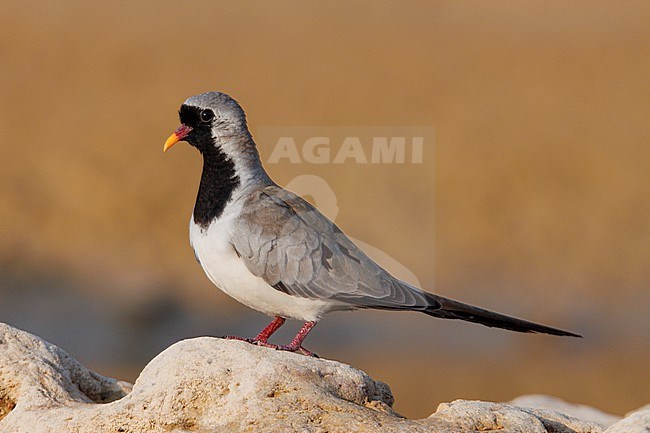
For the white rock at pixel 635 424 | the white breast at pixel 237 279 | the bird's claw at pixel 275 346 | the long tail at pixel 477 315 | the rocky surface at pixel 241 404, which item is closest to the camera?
the white rock at pixel 635 424

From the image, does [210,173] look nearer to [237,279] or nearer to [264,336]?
[237,279]

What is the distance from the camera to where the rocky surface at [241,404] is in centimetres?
507

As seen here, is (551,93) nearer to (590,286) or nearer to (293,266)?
(590,286)

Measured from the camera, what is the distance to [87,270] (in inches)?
606

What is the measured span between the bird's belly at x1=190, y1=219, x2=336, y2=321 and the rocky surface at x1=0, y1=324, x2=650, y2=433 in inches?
23.9

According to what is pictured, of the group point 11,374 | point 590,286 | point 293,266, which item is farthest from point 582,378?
point 11,374

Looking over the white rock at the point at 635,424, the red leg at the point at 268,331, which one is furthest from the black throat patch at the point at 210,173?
the white rock at the point at 635,424

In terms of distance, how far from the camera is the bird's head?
6.36m

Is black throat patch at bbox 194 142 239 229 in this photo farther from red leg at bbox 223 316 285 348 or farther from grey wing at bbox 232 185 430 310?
red leg at bbox 223 316 285 348

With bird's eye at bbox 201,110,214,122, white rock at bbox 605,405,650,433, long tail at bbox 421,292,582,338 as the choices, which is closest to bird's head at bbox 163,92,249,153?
bird's eye at bbox 201,110,214,122

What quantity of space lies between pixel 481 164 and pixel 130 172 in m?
4.96

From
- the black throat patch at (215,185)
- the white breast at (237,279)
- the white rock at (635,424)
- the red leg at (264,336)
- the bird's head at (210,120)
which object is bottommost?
the white rock at (635,424)

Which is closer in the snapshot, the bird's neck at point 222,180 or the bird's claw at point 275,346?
the bird's claw at point 275,346

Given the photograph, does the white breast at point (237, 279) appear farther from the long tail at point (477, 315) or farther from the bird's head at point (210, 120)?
the long tail at point (477, 315)
